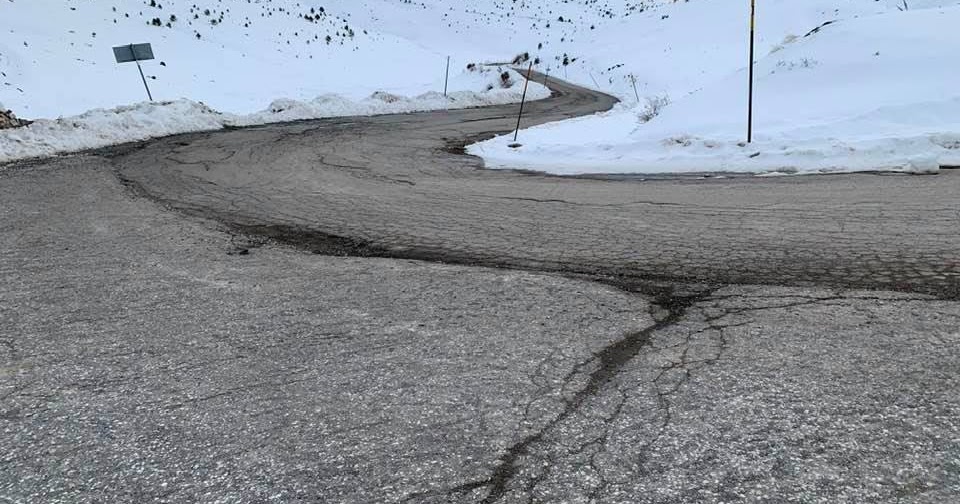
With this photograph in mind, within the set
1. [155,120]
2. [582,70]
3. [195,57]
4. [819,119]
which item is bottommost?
[819,119]

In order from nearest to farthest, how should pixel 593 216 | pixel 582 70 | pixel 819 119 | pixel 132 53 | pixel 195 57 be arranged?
pixel 593 216, pixel 819 119, pixel 132 53, pixel 195 57, pixel 582 70

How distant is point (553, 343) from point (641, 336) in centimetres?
52

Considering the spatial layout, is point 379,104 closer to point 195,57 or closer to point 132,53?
point 132,53

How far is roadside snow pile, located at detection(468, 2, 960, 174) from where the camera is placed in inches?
358

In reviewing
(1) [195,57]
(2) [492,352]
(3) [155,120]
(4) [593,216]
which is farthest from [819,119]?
(1) [195,57]

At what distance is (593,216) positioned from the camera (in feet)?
21.6

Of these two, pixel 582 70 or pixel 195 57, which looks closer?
pixel 195 57

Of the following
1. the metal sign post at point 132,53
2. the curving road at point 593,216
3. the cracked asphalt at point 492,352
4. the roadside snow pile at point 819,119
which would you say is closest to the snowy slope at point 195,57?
the metal sign post at point 132,53

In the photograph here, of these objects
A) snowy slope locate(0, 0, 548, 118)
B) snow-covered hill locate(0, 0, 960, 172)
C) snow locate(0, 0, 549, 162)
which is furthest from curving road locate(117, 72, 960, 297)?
snowy slope locate(0, 0, 548, 118)

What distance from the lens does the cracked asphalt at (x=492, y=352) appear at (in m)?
2.47

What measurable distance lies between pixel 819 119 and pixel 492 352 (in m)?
10.1

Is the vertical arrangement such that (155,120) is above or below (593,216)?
above

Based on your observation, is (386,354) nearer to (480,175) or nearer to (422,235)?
(422,235)

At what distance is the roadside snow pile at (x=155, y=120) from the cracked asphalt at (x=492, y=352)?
5.81 m
